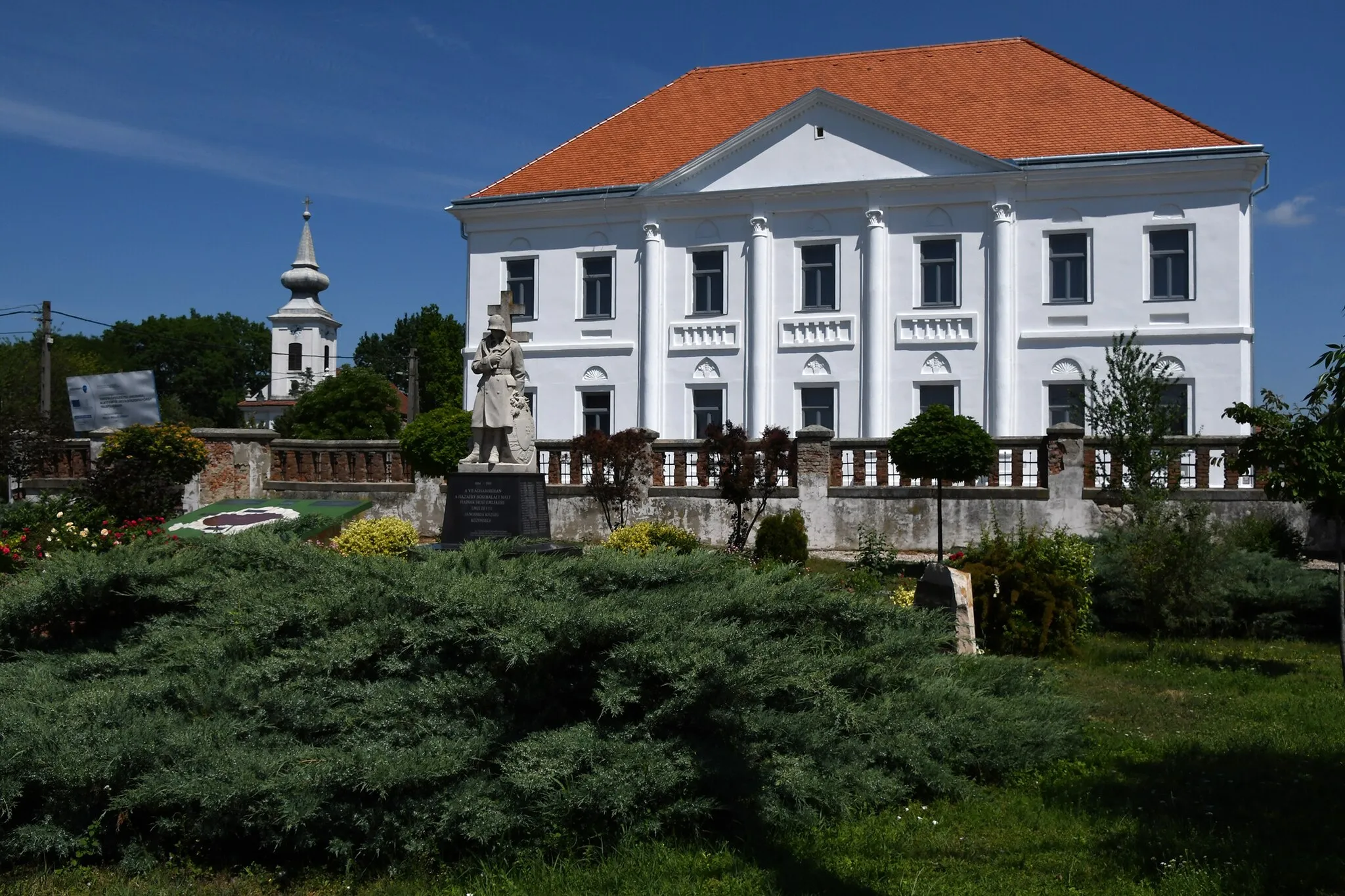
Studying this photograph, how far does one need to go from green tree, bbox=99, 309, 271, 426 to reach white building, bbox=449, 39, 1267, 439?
60.6 metres

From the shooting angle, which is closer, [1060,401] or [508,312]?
[508,312]

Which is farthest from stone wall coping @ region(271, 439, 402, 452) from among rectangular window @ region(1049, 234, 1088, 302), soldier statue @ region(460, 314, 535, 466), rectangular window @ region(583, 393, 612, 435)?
rectangular window @ region(1049, 234, 1088, 302)

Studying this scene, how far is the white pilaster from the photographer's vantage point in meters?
26.5

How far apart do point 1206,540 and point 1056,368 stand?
13719mm

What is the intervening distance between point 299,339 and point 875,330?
185ft

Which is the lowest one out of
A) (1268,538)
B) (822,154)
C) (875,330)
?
(1268,538)

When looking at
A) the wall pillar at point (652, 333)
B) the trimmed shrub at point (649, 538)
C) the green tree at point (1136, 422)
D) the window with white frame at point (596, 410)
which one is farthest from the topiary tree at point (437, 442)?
the green tree at point (1136, 422)

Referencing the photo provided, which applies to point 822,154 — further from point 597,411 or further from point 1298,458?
point 1298,458

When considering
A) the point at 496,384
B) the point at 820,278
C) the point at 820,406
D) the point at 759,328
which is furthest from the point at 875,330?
the point at 496,384

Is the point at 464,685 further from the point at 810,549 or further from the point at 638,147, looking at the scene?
the point at 638,147

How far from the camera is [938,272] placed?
25.7 metres

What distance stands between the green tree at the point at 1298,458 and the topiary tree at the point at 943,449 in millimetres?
6975

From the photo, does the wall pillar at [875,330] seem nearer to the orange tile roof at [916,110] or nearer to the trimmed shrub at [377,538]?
the orange tile roof at [916,110]

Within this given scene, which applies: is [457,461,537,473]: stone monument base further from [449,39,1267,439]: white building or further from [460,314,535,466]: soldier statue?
[449,39,1267,439]: white building
